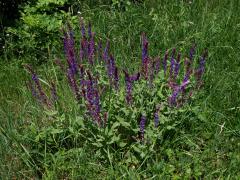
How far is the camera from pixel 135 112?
2785 millimetres

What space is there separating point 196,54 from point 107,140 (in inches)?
55.1

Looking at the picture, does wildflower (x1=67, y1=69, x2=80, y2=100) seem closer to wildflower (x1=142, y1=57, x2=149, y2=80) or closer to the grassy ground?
the grassy ground

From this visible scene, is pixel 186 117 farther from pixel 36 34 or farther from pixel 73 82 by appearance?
pixel 36 34

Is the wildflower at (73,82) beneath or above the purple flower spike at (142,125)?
above


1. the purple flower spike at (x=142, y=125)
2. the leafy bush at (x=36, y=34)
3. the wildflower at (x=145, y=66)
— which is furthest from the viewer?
the leafy bush at (x=36, y=34)

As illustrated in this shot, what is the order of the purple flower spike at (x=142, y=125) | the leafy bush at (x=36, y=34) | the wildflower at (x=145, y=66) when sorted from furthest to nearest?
the leafy bush at (x=36, y=34) → the wildflower at (x=145, y=66) → the purple flower spike at (x=142, y=125)

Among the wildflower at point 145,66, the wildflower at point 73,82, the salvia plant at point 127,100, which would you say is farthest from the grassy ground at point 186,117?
the wildflower at point 145,66

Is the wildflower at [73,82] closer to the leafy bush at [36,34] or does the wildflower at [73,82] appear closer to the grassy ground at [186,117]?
the grassy ground at [186,117]

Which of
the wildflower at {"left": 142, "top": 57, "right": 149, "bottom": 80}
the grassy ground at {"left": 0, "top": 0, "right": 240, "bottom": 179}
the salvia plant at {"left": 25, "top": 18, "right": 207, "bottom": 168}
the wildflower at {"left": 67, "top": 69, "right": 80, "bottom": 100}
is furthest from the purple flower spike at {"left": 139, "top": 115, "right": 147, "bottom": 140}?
the wildflower at {"left": 67, "top": 69, "right": 80, "bottom": 100}

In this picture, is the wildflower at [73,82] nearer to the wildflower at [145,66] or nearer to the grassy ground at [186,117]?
the grassy ground at [186,117]

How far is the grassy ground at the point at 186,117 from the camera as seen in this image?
274 cm

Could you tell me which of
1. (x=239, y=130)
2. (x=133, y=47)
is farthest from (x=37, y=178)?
(x=133, y=47)

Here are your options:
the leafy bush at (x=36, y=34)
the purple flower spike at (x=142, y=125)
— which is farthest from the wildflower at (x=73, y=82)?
the leafy bush at (x=36, y=34)

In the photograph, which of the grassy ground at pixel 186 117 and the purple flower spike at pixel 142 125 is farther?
the grassy ground at pixel 186 117
